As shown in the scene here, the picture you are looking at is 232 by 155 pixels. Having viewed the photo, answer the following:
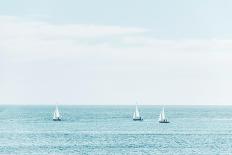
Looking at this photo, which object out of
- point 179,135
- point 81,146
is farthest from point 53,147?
point 179,135

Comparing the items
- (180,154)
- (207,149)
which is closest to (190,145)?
(207,149)

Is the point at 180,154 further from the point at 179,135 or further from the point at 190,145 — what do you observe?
the point at 179,135

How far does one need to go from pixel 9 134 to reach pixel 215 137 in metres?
50.4

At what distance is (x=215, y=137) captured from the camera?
14275cm

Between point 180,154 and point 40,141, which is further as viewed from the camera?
point 40,141

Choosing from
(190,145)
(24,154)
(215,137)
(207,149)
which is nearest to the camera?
(24,154)

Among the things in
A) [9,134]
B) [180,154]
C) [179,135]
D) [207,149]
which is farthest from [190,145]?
[9,134]

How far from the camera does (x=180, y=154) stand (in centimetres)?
10325

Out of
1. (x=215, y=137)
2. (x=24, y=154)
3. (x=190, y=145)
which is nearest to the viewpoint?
(x=24, y=154)

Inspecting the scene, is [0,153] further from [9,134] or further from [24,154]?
[9,134]

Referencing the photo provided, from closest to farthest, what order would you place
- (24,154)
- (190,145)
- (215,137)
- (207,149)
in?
(24,154)
(207,149)
(190,145)
(215,137)

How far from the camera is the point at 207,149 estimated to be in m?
113

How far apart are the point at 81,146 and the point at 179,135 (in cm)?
3918

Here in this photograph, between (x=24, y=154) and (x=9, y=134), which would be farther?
(x=9, y=134)
